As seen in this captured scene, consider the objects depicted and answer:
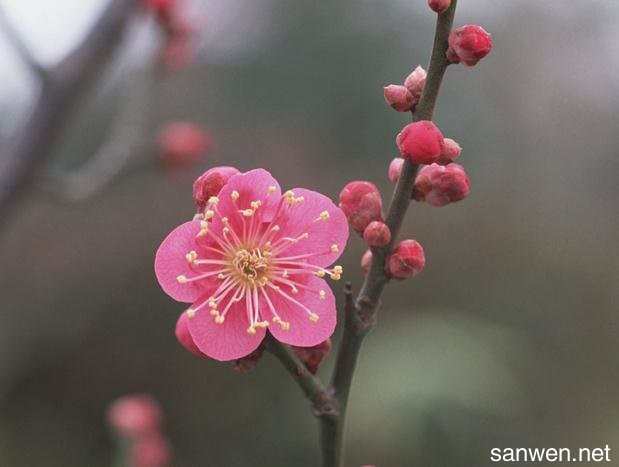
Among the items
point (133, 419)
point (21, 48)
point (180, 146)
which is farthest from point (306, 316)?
point (180, 146)

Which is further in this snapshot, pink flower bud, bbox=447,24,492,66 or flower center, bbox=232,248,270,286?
flower center, bbox=232,248,270,286

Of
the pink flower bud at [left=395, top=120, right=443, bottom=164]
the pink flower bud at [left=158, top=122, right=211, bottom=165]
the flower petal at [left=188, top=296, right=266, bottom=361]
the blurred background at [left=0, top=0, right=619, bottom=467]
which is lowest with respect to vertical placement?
the blurred background at [left=0, top=0, right=619, bottom=467]

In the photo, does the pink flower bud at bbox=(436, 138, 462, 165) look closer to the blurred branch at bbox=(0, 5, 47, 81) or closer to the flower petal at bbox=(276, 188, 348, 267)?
the flower petal at bbox=(276, 188, 348, 267)

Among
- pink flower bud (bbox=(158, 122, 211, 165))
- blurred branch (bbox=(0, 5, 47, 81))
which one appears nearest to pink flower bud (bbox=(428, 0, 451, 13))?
blurred branch (bbox=(0, 5, 47, 81))

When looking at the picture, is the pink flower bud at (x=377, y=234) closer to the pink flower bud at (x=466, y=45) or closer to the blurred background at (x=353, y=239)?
the pink flower bud at (x=466, y=45)

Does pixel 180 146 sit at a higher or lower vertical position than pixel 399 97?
lower

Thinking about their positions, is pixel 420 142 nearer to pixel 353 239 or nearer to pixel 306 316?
pixel 306 316

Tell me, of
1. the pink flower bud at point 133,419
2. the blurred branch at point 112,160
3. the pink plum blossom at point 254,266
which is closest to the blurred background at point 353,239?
the blurred branch at point 112,160
